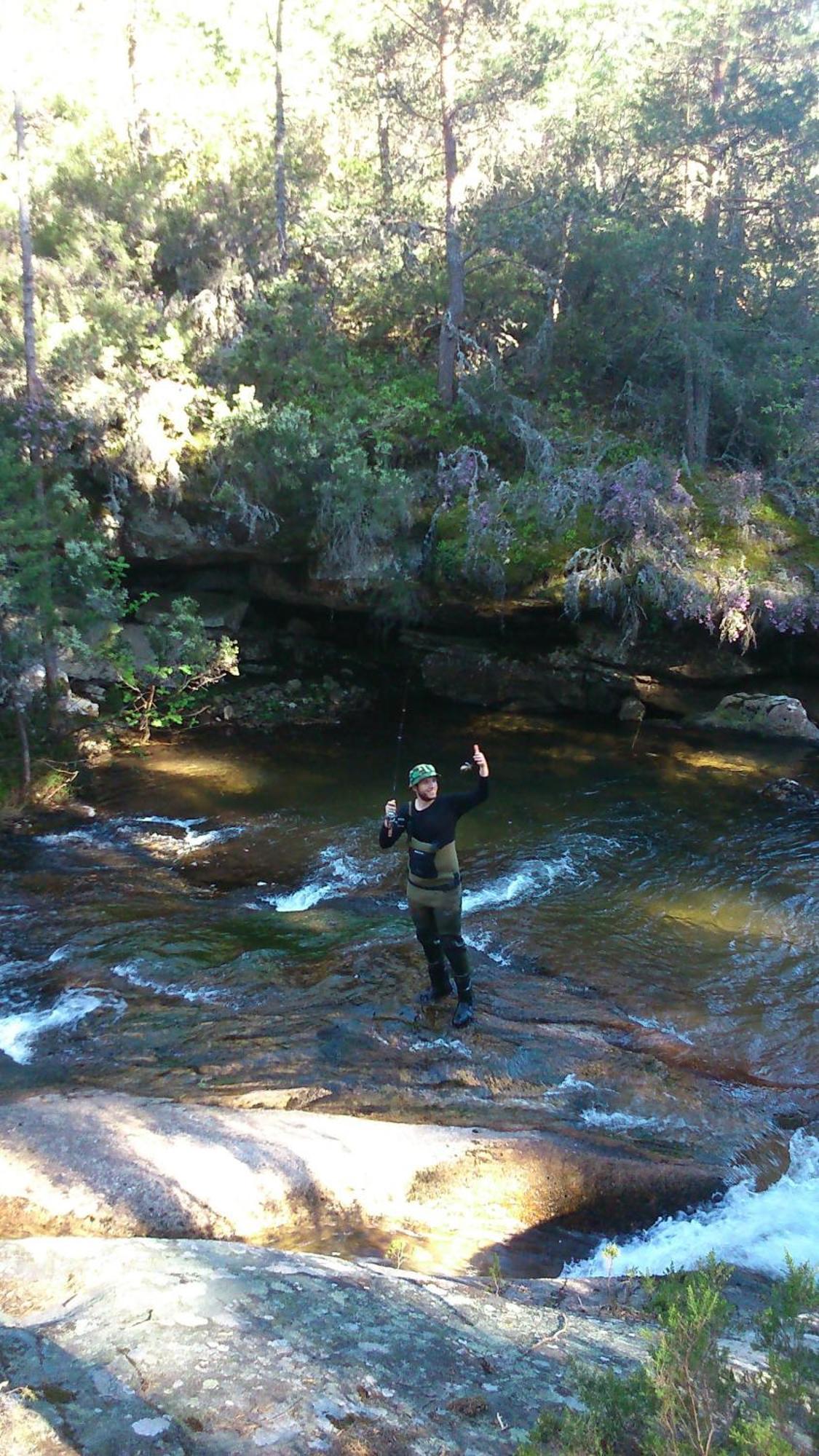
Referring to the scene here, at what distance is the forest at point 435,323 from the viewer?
15.4 m

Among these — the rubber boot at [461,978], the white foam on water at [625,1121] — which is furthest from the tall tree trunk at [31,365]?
the white foam on water at [625,1121]

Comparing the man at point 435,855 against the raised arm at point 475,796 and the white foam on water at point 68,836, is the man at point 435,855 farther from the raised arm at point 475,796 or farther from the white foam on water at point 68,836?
the white foam on water at point 68,836

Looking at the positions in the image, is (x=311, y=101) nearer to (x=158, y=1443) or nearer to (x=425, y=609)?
(x=425, y=609)

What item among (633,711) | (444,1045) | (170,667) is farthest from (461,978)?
(633,711)

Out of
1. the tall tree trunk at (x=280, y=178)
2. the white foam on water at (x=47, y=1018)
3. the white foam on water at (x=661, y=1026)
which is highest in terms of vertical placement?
the tall tree trunk at (x=280, y=178)

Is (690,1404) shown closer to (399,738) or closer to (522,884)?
(522,884)

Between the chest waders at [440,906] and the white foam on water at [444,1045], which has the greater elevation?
the chest waders at [440,906]

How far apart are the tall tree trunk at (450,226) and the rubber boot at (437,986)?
12729 millimetres

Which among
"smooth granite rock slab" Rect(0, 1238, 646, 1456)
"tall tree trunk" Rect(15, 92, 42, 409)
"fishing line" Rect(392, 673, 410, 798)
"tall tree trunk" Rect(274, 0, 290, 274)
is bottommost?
"smooth granite rock slab" Rect(0, 1238, 646, 1456)

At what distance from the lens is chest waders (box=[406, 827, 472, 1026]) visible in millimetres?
7227

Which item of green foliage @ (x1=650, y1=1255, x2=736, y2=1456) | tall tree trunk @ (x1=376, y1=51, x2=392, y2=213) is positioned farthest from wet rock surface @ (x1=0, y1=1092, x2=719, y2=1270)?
tall tree trunk @ (x1=376, y1=51, x2=392, y2=213)

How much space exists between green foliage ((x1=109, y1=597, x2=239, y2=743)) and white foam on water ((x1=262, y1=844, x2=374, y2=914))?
5.51 meters

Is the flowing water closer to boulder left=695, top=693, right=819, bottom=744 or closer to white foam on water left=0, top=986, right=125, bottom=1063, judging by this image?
white foam on water left=0, top=986, right=125, bottom=1063

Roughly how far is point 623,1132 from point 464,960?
5.88ft
